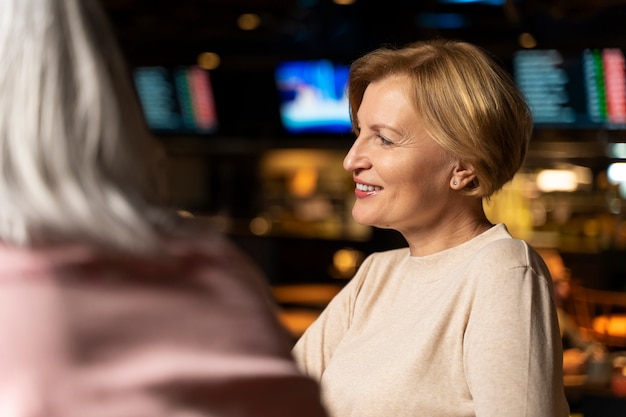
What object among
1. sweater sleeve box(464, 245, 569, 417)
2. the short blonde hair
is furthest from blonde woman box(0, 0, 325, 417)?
the short blonde hair

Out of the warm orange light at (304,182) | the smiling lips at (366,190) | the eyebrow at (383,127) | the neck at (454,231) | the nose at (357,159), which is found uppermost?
the eyebrow at (383,127)

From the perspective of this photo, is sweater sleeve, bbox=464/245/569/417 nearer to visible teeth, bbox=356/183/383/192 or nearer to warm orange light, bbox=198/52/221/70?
visible teeth, bbox=356/183/383/192

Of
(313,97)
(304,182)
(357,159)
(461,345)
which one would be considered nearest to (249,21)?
(313,97)

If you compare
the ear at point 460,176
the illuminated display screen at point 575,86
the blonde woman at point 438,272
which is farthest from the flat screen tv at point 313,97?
the ear at point 460,176

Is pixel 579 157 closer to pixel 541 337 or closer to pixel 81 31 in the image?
pixel 541 337

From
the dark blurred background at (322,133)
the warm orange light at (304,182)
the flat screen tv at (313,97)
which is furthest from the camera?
the warm orange light at (304,182)

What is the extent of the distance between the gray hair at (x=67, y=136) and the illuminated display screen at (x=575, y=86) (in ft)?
14.8

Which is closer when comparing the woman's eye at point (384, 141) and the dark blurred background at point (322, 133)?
the woman's eye at point (384, 141)

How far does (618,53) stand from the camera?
17.1ft

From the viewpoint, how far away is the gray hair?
89 centimetres

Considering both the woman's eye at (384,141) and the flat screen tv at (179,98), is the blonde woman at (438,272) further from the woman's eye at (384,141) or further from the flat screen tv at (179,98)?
the flat screen tv at (179,98)

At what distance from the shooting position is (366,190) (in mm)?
1845

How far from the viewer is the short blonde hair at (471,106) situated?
1.69m

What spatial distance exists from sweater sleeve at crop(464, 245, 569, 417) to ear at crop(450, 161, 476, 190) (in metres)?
0.24
